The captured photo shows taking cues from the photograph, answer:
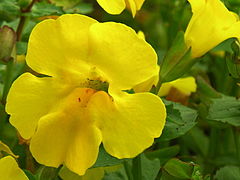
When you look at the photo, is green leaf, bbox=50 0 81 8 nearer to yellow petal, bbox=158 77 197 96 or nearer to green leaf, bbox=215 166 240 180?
yellow petal, bbox=158 77 197 96

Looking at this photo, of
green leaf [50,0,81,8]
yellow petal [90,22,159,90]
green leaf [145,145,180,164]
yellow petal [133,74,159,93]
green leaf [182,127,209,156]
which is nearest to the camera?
yellow petal [90,22,159,90]

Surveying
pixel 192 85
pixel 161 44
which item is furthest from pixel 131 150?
pixel 161 44

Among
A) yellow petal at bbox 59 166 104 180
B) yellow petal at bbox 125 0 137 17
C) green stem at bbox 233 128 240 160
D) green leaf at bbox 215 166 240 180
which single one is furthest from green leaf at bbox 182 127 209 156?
yellow petal at bbox 125 0 137 17

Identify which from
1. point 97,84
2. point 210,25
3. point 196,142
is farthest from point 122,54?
point 196,142

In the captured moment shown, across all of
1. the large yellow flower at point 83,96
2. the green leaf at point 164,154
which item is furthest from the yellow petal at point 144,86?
the green leaf at point 164,154

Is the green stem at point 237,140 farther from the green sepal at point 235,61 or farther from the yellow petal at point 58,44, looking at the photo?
the yellow petal at point 58,44

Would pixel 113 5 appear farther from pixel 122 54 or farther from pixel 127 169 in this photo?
pixel 127 169

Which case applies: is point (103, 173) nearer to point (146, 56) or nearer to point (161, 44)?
point (146, 56)
